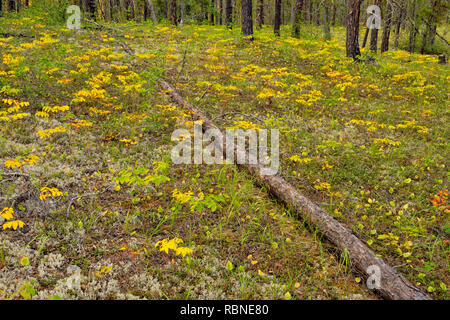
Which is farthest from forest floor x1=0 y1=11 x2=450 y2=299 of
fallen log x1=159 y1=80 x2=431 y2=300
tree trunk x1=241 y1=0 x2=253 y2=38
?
tree trunk x1=241 y1=0 x2=253 y2=38

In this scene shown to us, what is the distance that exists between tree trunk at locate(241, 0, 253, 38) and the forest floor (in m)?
7.76

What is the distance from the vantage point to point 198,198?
190 inches

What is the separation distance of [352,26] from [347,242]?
44.2 ft

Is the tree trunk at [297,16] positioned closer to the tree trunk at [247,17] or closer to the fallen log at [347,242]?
the tree trunk at [247,17]

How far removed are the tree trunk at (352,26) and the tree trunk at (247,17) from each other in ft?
17.8

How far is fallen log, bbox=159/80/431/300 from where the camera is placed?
11.7 ft

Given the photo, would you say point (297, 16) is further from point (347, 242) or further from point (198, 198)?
point (347, 242)

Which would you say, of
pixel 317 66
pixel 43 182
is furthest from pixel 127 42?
pixel 43 182

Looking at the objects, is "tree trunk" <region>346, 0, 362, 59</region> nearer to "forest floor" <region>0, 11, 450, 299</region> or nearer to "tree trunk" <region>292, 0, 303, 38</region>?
"forest floor" <region>0, 11, 450, 299</region>

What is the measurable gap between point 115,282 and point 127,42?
606 inches

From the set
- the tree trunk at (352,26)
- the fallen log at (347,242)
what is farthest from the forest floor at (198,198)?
the tree trunk at (352,26)

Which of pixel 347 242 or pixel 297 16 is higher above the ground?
A: pixel 297 16

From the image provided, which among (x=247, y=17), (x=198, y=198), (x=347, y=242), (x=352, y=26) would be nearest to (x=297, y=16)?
(x=247, y=17)
